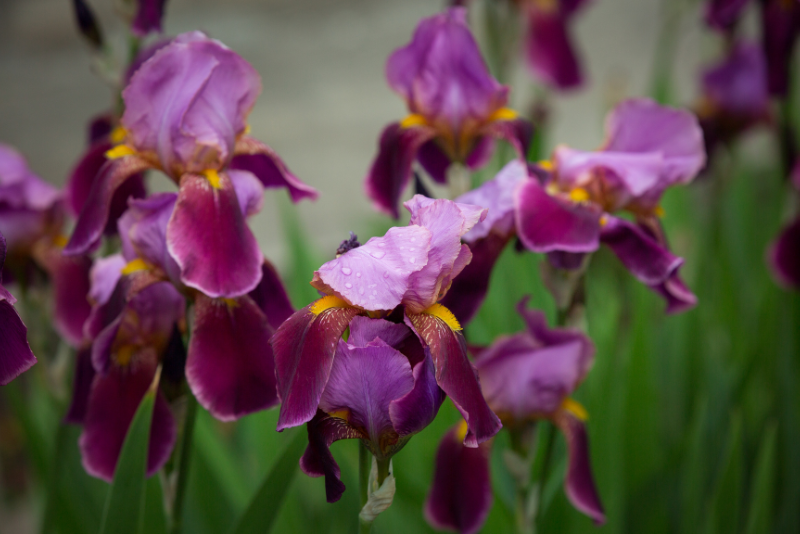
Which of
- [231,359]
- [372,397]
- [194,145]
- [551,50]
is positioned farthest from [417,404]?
[551,50]

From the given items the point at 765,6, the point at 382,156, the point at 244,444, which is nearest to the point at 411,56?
the point at 382,156

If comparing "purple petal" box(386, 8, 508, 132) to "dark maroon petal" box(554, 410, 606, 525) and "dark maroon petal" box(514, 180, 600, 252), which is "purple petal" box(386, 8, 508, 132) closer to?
"dark maroon petal" box(514, 180, 600, 252)

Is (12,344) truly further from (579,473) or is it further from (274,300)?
(579,473)

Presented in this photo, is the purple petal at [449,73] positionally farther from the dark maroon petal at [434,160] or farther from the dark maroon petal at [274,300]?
the dark maroon petal at [274,300]

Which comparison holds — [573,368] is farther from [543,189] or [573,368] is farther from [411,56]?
[411,56]

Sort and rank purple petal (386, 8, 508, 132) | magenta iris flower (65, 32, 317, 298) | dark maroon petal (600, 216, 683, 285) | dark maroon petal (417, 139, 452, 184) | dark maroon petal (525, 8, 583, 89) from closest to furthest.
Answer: magenta iris flower (65, 32, 317, 298)
dark maroon petal (600, 216, 683, 285)
purple petal (386, 8, 508, 132)
dark maroon petal (417, 139, 452, 184)
dark maroon petal (525, 8, 583, 89)

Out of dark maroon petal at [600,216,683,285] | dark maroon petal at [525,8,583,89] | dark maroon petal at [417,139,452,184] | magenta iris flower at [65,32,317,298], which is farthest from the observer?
dark maroon petal at [525,8,583,89]

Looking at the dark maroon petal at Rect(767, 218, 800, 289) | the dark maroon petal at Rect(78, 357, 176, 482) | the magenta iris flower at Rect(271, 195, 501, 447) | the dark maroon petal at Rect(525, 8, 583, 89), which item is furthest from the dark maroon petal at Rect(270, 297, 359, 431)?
the dark maroon petal at Rect(525, 8, 583, 89)
